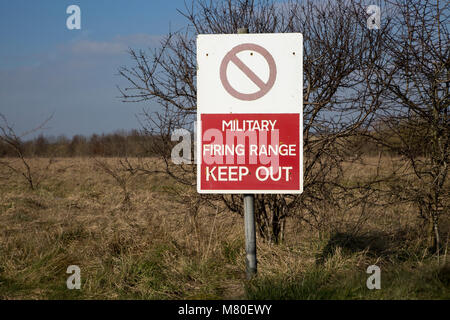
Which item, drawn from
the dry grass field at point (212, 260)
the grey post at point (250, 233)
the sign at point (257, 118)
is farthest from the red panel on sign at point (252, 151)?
the dry grass field at point (212, 260)

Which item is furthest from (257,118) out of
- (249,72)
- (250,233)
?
(250,233)

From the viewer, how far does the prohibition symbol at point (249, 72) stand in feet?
11.1

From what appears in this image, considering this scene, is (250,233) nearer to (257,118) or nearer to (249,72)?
(257,118)

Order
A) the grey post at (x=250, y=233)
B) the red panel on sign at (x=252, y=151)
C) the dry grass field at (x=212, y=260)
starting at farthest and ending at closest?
Result: the dry grass field at (x=212, y=260), the grey post at (x=250, y=233), the red panel on sign at (x=252, y=151)

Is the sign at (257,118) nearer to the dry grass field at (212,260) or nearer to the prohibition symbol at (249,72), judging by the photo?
the prohibition symbol at (249,72)

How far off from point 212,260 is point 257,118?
6.33 feet

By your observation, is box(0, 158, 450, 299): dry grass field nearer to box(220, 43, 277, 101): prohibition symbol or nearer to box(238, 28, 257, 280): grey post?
box(238, 28, 257, 280): grey post

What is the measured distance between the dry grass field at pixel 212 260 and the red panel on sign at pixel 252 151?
890 mm

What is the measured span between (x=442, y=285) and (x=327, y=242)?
70.3 inches

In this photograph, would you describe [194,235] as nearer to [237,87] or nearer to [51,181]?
[237,87]

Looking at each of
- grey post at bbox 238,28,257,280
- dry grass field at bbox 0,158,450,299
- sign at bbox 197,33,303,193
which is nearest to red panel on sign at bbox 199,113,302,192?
sign at bbox 197,33,303,193

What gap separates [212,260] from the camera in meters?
4.64

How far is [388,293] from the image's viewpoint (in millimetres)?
3371
